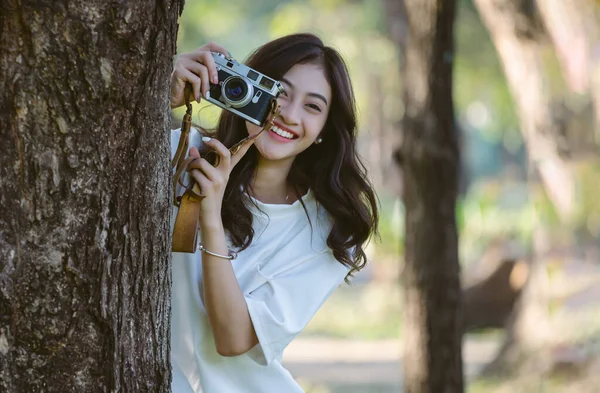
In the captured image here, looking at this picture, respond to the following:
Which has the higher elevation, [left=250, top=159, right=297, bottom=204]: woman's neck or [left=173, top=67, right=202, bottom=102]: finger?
[left=173, top=67, right=202, bottom=102]: finger

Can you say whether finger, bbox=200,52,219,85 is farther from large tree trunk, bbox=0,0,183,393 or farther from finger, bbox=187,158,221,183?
large tree trunk, bbox=0,0,183,393

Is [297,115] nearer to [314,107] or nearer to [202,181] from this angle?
[314,107]

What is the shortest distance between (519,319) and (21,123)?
7.62 m

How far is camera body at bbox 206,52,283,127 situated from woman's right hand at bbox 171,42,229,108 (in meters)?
0.03

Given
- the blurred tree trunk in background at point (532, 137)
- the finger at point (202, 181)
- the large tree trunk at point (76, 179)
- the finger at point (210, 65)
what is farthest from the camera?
the blurred tree trunk in background at point (532, 137)

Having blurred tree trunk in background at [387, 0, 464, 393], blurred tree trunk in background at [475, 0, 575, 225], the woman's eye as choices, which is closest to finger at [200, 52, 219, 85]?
the woman's eye

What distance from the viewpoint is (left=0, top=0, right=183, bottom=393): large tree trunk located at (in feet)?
5.12

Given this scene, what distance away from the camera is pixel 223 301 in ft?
7.22

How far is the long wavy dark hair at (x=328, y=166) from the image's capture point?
2.55m

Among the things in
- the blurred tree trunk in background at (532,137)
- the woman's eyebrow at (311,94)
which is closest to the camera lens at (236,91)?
the woman's eyebrow at (311,94)

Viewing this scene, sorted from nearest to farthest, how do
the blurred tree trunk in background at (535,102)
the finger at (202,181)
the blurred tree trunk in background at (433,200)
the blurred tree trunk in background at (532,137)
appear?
the finger at (202,181) → the blurred tree trunk in background at (433,200) → the blurred tree trunk in background at (532,137) → the blurred tree trunk in background at (535,102)

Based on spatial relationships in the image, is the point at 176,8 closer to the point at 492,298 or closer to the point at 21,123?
the point at 21,123

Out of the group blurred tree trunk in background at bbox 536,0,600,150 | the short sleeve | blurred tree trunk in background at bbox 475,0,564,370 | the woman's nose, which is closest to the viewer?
the short sleeve

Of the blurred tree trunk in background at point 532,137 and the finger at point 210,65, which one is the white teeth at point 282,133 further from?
the blurred tree trunk in background at point 532,137
